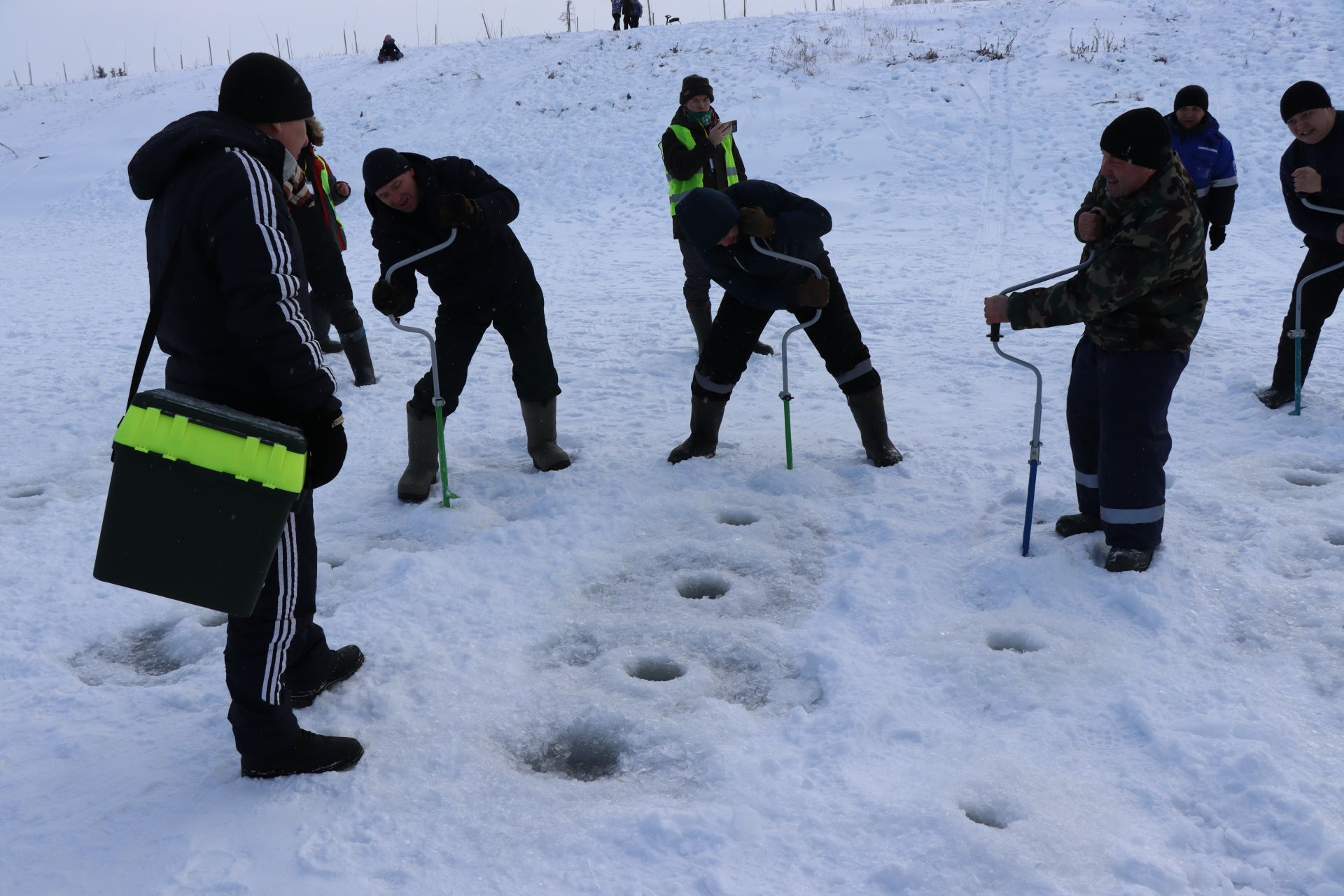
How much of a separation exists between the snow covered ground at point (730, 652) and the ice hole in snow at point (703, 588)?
2 cm

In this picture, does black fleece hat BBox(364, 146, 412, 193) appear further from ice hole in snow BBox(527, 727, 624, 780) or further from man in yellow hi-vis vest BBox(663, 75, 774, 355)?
man in yellow hi-vis vest BBox(663, 75, 774, 355)

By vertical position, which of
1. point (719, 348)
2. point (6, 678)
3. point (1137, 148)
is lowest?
point (6, 678)

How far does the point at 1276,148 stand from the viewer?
41.7ft

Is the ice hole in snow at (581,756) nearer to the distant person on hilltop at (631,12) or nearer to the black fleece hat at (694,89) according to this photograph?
the black fleece hat at (694,89)

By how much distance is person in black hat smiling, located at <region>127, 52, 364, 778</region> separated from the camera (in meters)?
2.40

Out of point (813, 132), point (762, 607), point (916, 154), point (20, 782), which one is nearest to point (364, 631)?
point (20, 782)

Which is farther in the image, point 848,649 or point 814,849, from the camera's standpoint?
point 848,649

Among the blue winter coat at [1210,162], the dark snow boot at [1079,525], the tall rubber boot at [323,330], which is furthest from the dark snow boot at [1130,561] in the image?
the tall rubber boot at [323,330]

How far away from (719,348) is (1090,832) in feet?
9.61

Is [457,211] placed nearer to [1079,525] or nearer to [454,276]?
[454,276]

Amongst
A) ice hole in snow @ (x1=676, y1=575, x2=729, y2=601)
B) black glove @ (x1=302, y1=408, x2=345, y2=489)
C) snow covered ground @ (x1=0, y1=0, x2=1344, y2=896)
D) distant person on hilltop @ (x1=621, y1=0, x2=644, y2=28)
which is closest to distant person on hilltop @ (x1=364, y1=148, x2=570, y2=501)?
snow covered ground @ (x1=0, y1=0, x2=1344, y2=896)

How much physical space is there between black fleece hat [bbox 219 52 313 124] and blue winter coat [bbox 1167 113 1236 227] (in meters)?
5.49

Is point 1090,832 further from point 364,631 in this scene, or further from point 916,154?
point 916,154

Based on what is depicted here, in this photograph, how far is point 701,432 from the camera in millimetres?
5090
